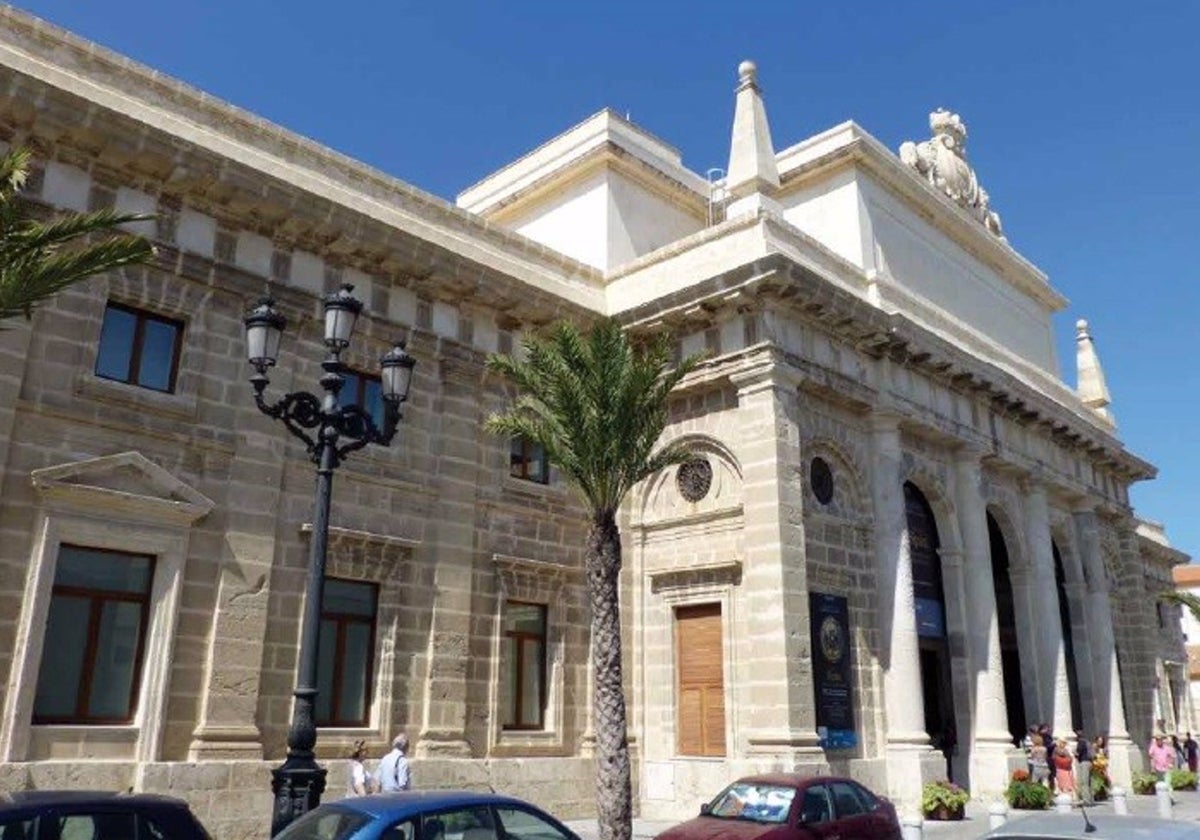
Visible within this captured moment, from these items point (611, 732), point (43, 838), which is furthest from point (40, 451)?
point (611, 732)

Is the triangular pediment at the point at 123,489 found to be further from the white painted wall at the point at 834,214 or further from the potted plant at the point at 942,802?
the white painted wall at the point at 834,214

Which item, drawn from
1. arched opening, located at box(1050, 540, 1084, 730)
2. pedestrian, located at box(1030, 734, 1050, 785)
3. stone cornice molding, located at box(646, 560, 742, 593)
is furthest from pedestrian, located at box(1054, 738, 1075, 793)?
stone cornice molding, located at box(646, 560, 742, 593)

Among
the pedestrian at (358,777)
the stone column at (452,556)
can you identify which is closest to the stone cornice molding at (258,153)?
the stone column at (452,556)

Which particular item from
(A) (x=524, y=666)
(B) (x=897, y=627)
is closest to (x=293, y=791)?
(A) (x=524, y=666)

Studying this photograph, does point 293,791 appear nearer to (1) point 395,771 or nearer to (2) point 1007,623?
(1) point 395,771

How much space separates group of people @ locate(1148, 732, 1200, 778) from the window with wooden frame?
15.5m

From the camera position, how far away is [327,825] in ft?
22.4

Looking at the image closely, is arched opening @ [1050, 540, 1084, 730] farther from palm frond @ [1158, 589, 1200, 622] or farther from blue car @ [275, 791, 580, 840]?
blue car @ [275, 791, 580, 840]

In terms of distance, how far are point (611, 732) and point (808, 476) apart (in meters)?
7.06

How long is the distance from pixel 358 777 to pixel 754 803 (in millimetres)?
5390

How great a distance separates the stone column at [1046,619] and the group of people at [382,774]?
15.9 metres

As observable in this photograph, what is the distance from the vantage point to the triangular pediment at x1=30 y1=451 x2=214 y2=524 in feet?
39.1

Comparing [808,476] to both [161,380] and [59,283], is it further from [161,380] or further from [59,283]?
[59,283]

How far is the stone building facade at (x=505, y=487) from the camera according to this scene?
487 inches
